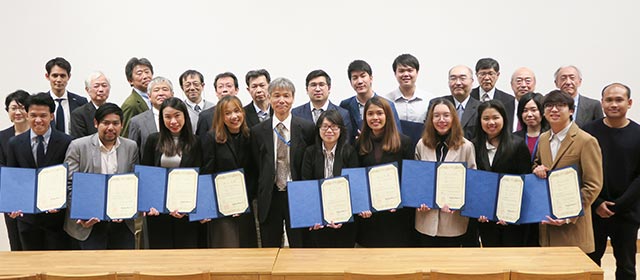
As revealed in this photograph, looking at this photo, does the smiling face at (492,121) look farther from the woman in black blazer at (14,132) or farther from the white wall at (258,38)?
the woman in black blazer at (14,132)

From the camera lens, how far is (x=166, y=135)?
14.3 feet

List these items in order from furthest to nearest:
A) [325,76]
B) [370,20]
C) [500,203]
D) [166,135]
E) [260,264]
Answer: [370,20] → [325,76] → [166,135] → [500,203] → [260,264]

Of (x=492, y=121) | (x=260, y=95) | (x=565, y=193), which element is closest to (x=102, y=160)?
(x=260, y=95)

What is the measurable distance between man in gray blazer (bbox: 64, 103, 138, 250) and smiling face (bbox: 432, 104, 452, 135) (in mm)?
2137

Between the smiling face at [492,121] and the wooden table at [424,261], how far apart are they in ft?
3.00

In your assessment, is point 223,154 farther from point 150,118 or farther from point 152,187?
point 150,118

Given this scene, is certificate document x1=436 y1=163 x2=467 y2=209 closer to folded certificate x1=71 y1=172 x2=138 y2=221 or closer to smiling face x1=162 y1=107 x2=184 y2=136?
smiling face x1=162 y1=107 x2=184 y2=136

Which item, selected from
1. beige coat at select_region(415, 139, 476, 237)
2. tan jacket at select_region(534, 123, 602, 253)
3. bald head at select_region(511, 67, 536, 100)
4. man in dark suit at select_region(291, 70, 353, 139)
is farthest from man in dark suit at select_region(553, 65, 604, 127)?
man in dark suit at select_region(291, 70, 353, 139)

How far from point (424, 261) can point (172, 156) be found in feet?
6.43

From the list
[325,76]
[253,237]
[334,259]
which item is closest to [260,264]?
[334,259]

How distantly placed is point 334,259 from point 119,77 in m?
4.55

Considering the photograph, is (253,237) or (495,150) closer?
(495,150)

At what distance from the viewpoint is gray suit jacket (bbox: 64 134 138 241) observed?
4297mm

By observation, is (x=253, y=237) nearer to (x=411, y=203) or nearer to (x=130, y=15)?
(x=411, y=203)
